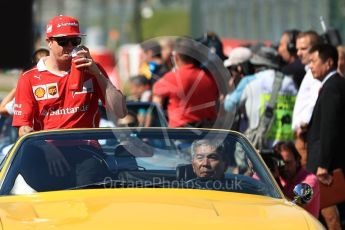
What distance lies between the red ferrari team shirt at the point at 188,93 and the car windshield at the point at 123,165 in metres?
5.24

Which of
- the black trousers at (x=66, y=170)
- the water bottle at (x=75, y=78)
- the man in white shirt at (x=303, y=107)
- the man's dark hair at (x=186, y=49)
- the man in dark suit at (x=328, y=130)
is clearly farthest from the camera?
the man's dark hair at (x=186, y=49)

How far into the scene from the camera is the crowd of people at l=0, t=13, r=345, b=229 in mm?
8648

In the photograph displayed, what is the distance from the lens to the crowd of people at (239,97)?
865 cm

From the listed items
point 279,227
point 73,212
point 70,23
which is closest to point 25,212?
point 73,212

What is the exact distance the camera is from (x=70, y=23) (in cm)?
862

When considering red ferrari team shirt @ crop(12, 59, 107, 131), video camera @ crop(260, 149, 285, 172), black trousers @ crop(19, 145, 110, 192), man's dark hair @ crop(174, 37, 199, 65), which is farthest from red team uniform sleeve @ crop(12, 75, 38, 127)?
man's dark hair @ crop(174, 37, 199, 65)

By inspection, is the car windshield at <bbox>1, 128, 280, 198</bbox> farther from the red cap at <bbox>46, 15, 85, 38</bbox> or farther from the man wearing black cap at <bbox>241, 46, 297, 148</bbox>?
the man wearing black cap at <bbox>241, 46, 297, 148</bbox>

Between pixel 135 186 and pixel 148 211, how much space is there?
→ 0.77 meters

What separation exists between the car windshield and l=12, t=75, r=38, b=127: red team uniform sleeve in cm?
104

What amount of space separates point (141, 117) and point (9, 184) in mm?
Answer: 5983

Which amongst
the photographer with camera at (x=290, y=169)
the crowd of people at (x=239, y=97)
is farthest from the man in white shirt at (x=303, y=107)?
the photographer with camera at (x=290, y=169)

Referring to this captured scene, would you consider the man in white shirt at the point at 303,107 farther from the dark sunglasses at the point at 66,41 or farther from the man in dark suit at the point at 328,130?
the dark sunglasses at the point at 66,41

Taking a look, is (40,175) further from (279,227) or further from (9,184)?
(279,227)

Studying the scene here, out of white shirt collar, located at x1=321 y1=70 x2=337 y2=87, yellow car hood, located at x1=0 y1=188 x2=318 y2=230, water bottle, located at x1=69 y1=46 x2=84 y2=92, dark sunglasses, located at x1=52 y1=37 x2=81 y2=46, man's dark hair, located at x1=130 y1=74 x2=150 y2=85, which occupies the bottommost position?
man's dark hair, located at x1=130 y1=74 x2=150 y2=85
